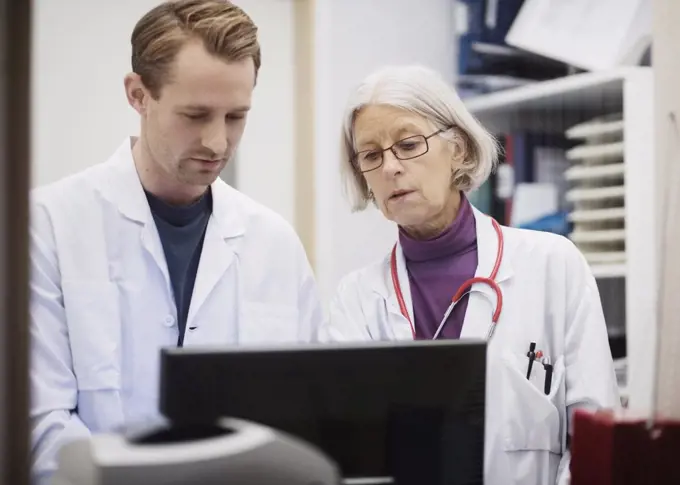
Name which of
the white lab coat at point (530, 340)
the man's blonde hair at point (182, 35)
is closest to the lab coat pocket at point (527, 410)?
the white lab coat at point (530, 340)

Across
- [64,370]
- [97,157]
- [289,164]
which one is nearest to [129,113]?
[97,157]

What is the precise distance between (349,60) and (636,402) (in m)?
1.00

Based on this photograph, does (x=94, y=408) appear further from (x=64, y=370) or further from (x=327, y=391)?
(x=327, y=391)

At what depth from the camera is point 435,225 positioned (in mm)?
1786

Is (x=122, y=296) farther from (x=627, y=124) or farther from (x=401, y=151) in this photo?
(x=627, y=124)

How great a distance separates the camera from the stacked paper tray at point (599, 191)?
6.86 ft

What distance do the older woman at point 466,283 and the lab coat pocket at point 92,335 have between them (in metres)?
0.45

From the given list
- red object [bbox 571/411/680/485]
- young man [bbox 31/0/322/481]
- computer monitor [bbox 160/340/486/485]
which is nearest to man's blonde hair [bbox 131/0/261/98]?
young man [bbox 31/0/322/481]

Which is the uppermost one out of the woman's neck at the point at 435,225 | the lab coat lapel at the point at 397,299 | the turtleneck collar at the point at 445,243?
the woman's neck at the point at 435,225

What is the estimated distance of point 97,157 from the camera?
168 centimetres

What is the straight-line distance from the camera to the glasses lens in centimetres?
172

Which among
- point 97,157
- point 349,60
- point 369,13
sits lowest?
point 97,157

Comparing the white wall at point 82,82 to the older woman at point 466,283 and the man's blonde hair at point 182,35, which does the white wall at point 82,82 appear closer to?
the man's blonde hair at point 182,35

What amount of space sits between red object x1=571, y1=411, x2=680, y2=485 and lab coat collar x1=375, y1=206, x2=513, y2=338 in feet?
1.50
